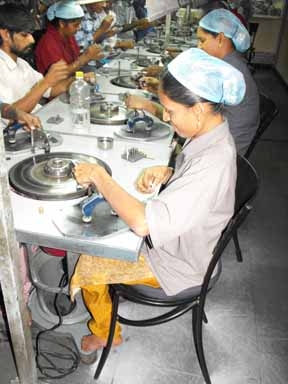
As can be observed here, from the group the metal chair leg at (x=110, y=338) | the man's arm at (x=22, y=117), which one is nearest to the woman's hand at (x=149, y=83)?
the man's arm at (x=22, y=117)

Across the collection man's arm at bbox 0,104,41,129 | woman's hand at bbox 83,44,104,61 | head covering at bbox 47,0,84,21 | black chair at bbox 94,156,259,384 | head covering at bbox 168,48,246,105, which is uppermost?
head covering at bbox 168,48,246,105

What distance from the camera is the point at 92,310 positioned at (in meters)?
1.56

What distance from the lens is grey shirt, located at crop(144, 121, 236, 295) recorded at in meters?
1.06

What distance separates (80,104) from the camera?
2.06 meters

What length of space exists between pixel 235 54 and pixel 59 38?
1337mm

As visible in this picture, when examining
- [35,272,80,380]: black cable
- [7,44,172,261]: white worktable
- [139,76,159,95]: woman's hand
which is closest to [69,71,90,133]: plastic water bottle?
[7,44,172,261]: white worktable

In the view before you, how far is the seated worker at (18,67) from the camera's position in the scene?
1.86m

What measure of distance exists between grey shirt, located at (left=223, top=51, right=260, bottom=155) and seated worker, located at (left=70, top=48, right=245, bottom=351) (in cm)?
86

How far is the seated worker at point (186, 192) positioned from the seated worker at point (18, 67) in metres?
0.90

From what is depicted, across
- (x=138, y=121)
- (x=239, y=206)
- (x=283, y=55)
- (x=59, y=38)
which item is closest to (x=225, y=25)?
(x=138, y=121)

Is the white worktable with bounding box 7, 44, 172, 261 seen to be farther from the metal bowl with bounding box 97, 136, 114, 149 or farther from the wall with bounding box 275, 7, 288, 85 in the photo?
the wall with bounding box 275, 7, 288, 85

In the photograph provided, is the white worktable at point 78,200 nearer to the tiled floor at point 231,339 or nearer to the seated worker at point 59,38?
the seated worker at point 59,38

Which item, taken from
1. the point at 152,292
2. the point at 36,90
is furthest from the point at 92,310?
the point at 36,90

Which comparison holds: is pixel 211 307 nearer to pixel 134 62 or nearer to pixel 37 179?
pixel 37 179
